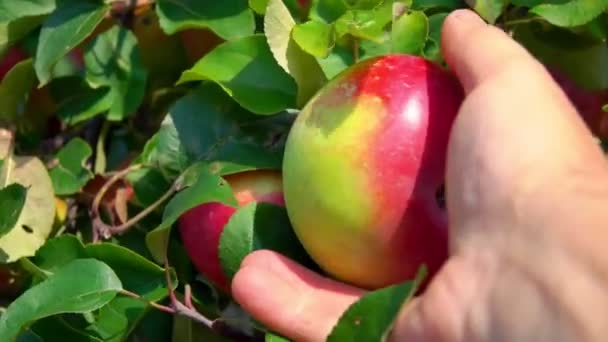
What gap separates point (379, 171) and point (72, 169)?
36cm

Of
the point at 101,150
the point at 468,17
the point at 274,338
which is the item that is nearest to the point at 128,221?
the point at 101,150

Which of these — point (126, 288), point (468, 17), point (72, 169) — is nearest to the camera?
point (468, 17)

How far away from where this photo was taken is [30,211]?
2.89 ft

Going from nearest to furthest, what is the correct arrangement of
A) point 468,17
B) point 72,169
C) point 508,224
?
1. point 508,224
2. point 468,17
3. point 72,169

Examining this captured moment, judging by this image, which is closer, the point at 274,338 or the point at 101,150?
the point at 274,338

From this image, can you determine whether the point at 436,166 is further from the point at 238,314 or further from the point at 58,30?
the point at 58,30

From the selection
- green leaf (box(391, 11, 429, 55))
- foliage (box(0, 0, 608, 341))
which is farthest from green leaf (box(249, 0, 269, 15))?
green leaf (box(391, 11, 429, 55))

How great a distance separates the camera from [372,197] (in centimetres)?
67

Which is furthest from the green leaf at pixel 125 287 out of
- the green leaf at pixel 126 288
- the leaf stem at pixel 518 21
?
the leaf stem at pixel 518 21

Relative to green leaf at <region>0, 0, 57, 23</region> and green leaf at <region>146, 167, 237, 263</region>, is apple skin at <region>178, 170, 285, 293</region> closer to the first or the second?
green leaf at <region>146, 167, 237, 263</region>

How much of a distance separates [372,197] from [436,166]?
0.15ft

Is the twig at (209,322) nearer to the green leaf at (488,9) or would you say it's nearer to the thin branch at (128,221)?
the thin branch at (128,221)

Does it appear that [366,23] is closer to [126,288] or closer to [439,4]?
[439,4]

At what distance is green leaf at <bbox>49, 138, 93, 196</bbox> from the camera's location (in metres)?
0.91
